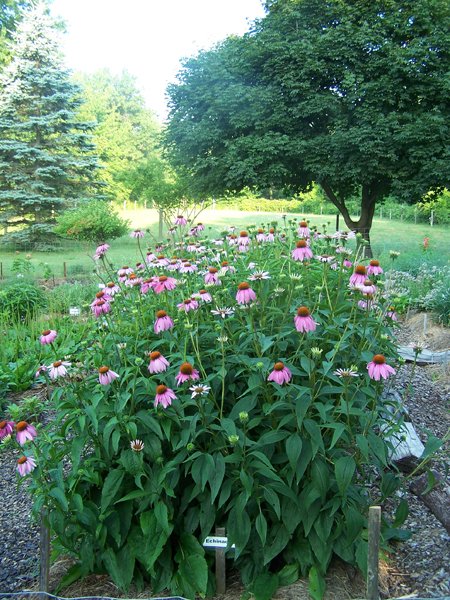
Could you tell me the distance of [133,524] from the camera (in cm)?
175

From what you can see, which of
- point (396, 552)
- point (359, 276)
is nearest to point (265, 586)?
point (396, 552)

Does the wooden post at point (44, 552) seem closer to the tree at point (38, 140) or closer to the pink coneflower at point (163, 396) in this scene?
the pink coneflower at point (163, 396)

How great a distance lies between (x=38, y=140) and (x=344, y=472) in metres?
14.7

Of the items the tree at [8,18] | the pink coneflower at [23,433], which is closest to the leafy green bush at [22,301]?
the pink coneflower at [23,433]

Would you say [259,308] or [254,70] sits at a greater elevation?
[254,70]

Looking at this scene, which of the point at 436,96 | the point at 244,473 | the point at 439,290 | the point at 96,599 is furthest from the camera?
the point at 436,96

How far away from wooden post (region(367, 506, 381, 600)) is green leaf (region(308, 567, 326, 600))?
217mm

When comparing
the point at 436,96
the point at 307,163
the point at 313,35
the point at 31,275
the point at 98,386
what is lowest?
the point at 31,275

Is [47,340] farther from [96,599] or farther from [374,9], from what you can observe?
[374,9]

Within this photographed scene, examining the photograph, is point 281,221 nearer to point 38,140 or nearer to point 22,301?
point 38,140

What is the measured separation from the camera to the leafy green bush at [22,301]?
5.53 metres

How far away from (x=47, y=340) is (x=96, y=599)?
2.75 feet

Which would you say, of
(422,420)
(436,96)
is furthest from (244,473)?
(436,96)

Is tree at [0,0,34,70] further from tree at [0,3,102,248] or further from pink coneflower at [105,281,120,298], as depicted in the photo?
pink coneflower at [105,281,120,298]
